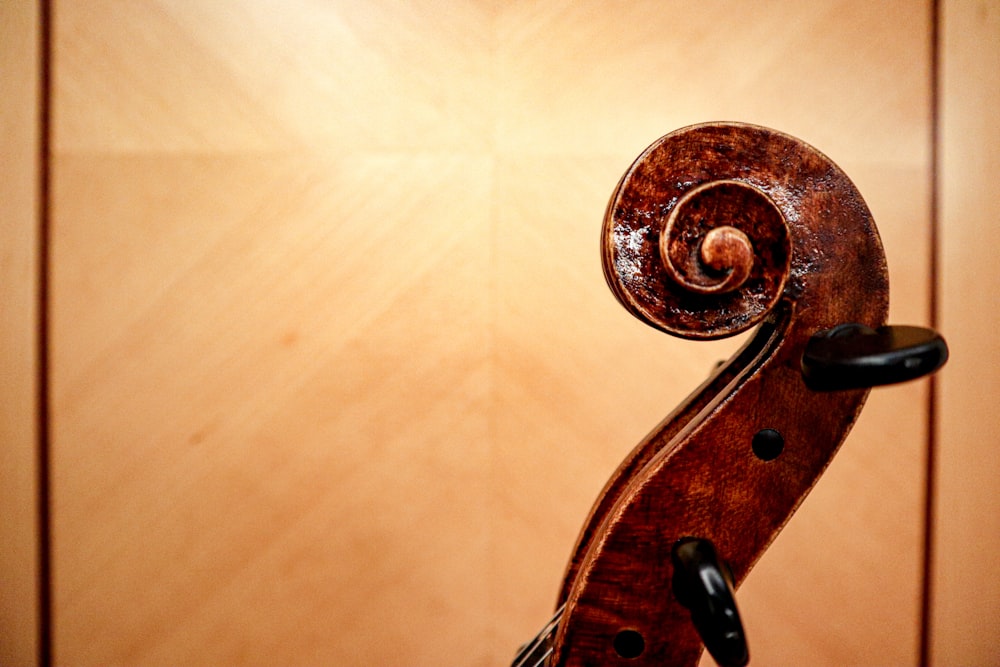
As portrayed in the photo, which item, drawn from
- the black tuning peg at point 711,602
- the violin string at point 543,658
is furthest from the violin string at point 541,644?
the black tuning peg at point 711,602

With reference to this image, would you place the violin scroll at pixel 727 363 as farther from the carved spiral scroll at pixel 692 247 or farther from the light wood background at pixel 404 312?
the light wood background at pixel 404 312

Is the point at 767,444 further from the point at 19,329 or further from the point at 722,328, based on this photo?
the point at 19,329

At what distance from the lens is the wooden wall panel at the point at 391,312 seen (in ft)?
2.53

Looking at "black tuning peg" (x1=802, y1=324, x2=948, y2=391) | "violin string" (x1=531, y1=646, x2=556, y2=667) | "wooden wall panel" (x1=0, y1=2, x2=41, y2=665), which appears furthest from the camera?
"wooden wall panel" (x1=0, y1=2, x2=41, y2=665)

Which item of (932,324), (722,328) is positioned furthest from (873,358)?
(932,324)

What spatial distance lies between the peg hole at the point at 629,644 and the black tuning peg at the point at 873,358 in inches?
7.8

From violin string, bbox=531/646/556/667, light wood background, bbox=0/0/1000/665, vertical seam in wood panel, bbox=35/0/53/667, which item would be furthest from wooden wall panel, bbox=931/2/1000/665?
vertical seam in wood panel, bbox=35/0/53/667

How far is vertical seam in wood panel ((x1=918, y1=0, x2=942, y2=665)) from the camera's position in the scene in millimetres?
786

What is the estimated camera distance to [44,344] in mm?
786

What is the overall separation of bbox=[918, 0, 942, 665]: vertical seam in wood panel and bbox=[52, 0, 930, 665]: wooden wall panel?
0.05ft

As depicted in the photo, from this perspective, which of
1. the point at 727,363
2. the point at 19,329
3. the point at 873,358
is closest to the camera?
the point at 873,358

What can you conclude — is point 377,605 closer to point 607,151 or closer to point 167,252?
point 167,252

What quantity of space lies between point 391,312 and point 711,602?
627 millimetres

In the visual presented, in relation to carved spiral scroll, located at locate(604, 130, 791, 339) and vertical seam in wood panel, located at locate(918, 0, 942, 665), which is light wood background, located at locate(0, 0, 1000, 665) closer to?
vertical seam in wood panel, located at locate(918, 0, 942, 665)
